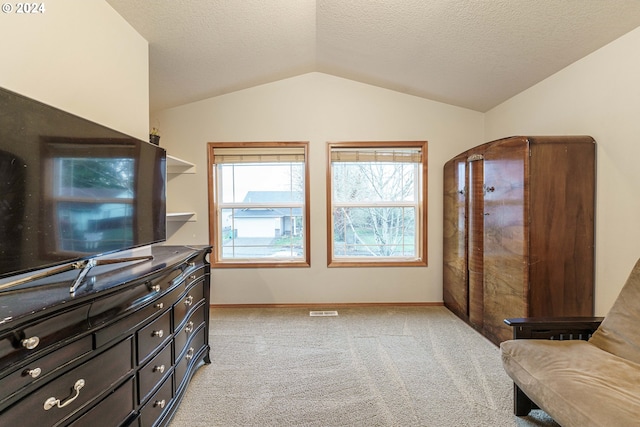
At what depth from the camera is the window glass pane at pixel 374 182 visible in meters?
3.63

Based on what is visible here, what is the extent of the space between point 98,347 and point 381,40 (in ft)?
9.28

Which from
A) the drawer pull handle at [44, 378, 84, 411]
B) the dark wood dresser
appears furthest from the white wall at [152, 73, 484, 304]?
the drawer pull handle at [44, 378, 84, 411]

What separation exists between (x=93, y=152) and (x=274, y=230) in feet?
Result: 8.00

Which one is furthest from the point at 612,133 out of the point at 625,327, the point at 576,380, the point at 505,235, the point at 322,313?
the point at 322,313

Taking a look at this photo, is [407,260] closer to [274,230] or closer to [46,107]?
[274,230]

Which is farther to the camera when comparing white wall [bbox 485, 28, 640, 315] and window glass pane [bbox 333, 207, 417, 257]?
window glass pane [bbox 333, 207, 417, 257]

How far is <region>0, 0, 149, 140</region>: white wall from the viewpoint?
1.29 m

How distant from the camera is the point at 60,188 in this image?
44.9 inches

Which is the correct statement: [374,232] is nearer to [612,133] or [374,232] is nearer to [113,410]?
[612,133]

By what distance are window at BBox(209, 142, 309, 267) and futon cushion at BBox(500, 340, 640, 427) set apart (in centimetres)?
240

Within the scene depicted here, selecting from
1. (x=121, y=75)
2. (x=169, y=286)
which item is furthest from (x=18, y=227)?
(x=121, y=75)

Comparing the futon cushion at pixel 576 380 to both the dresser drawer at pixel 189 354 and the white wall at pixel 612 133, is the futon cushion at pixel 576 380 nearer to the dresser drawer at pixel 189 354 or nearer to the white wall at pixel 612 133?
the white wall at pixel 612 133

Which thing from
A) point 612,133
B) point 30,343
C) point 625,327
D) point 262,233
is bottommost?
point 625,327

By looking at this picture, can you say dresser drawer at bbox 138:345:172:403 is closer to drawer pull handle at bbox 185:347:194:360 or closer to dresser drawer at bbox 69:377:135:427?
dresser drawer at bbox 69:377:135:427
